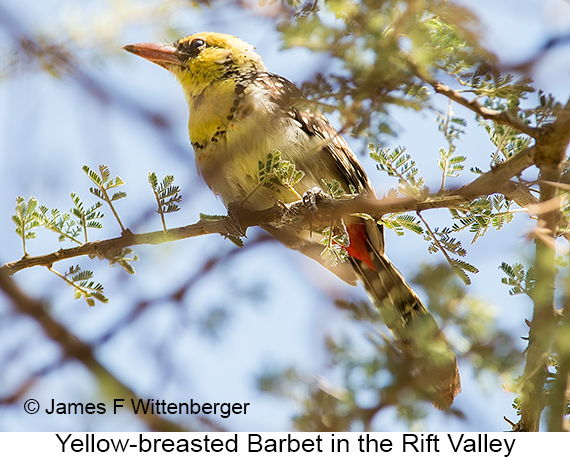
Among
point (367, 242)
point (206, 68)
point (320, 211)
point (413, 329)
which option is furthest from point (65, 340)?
point (206, 68)

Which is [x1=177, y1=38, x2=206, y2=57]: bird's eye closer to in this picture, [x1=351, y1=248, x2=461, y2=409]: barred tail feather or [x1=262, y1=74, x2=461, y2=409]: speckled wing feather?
[x1=262, y1=74, x2=461, y2=409]: speckled wing feather

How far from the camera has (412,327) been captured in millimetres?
3658

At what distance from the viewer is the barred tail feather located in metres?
2.65

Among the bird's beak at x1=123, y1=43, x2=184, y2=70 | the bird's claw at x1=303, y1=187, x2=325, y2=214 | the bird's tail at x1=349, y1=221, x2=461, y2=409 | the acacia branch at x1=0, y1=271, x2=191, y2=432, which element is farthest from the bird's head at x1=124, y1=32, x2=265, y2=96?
the acacia branch at x1=0, y1=271, x2=191, y2=432

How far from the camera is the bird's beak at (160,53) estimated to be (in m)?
4.86

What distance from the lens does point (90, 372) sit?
2.17 metres

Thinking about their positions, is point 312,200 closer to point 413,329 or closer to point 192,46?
point 413,329

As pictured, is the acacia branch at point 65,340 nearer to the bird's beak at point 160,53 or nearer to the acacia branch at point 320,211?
the acacia branch at point 320,211

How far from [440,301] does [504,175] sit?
2.12ft

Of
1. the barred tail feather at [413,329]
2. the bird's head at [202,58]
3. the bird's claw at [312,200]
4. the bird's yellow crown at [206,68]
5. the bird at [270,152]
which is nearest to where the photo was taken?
the barred tail feather at [413,329]

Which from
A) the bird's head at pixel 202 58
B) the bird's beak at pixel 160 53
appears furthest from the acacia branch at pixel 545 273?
the bird's beak at pixel 160 53

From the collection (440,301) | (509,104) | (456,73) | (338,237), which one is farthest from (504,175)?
(338,237)

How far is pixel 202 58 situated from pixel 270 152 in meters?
1.19
